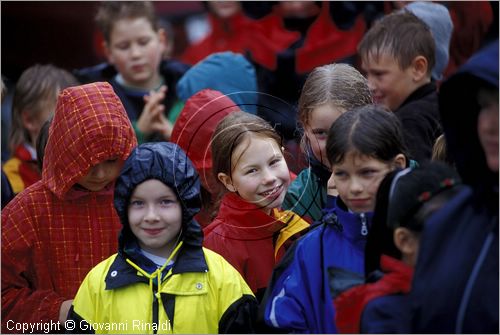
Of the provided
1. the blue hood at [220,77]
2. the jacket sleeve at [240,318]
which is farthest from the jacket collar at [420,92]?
the jacket sleeve at [240,318]

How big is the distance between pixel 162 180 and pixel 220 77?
2.19 metres

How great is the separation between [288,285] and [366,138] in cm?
62

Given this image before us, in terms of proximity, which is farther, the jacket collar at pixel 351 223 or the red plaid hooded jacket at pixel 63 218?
the red plaid hooded jacket at pixel 63 218

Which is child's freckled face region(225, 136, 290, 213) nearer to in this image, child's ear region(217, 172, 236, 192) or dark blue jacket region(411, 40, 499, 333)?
child's ear region(217, 172, 236, 192)

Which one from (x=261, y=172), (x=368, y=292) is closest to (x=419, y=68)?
(x=261, y=172)

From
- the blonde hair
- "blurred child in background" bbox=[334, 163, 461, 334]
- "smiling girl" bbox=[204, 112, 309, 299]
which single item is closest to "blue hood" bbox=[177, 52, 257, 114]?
"smiling girl" bbox=[204, 112, 309, 299]

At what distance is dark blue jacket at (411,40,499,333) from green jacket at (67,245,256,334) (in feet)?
2.94

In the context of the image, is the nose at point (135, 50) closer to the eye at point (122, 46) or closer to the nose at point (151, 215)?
the eye at point (122, 46)

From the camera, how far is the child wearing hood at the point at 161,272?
13.5ft

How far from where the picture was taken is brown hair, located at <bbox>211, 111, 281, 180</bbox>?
4.56 meters

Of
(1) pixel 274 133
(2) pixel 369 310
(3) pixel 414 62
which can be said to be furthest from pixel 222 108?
(2) pixel 369 310

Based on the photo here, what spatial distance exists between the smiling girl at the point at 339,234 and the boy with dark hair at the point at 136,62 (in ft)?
9.10

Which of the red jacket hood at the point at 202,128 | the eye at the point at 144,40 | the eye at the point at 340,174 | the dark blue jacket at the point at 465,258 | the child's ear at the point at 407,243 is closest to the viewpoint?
the dark blue jacket at the point at 465,258

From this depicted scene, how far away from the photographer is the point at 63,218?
4.82 metres
